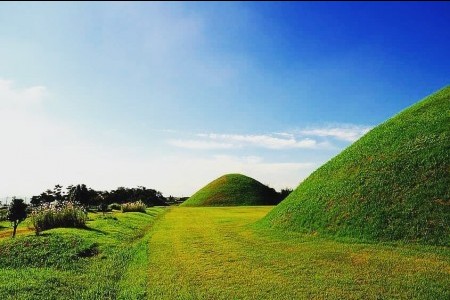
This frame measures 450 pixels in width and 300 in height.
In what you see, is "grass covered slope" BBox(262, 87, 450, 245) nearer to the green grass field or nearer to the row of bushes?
the green grass field

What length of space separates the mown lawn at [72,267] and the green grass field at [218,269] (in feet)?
0.12

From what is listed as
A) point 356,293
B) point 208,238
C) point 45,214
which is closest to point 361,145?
point 208,238

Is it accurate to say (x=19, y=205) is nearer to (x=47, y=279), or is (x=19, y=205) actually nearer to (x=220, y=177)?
(x=47, y=279)

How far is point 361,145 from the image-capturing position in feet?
116

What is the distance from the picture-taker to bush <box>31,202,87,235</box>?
85.8 ft

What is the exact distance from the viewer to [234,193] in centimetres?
9962

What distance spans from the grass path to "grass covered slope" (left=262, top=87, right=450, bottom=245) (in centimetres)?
222

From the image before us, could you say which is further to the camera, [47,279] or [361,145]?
[361,145]

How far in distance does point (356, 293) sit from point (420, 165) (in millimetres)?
17636

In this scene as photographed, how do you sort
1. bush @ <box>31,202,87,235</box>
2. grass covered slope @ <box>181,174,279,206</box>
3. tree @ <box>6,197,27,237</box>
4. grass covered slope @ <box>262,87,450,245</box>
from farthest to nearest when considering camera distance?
grass covered slope @ <box>181,174,279,206</box>
bush @ <box>31,202,87,235</box>
tree @ <box>6,197,27,237</box>
grass covered slope @ <box>262,87,450,245</box>

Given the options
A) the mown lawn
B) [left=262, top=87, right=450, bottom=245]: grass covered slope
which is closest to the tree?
the mown lawn

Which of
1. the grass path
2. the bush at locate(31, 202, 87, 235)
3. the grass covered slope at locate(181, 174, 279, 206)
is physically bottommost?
the grass path

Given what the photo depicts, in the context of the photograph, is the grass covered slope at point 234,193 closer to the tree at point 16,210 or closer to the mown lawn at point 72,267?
the tree at point 16,210

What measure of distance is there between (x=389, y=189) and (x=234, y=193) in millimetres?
75674
